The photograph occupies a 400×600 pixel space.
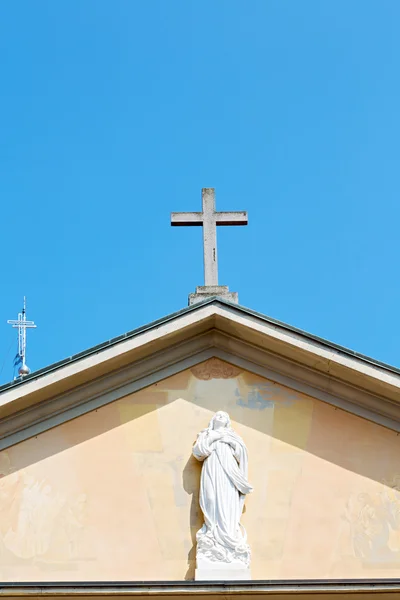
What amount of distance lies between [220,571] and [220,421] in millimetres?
1644

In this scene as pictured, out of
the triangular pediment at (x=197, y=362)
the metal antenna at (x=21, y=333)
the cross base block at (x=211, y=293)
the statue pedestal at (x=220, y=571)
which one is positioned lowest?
the statue pedestal at (x=220, y=571)

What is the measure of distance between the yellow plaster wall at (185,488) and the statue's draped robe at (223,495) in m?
0.15

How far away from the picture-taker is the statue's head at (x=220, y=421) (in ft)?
42.9

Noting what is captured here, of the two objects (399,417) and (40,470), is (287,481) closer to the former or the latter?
(399,417)

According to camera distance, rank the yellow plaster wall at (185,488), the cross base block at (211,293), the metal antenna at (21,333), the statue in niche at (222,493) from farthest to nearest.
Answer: the metal antenna at (21,333), the cross base block at (211,293), the yellow plaster wall at (185,488), the statue in niche at (222,493)

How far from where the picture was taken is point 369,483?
42.5ft

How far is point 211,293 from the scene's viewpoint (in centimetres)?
1363

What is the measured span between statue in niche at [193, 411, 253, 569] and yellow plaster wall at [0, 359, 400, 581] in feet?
0.47

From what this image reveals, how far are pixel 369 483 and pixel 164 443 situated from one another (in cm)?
219

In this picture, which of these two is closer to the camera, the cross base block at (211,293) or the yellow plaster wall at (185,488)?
the yellow plaster wall at (185,488)

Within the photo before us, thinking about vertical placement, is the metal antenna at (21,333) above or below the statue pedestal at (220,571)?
above

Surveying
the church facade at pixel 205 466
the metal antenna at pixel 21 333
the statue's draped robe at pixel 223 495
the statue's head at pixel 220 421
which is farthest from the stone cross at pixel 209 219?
the metal antenna at pixel 21 333

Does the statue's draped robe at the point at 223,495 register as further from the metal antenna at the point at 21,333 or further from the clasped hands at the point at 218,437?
the metal antenna at the point at 21,333

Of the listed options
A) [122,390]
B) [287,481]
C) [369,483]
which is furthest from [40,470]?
[369,483]
